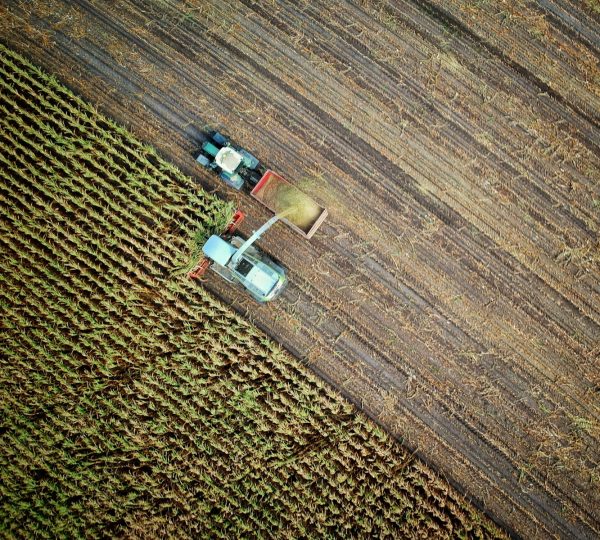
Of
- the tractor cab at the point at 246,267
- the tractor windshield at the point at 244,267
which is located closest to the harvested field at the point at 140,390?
the tractor cab at the point at 246,267

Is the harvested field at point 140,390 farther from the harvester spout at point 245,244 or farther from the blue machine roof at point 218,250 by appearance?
Answer: the harvester spout at point 245,244

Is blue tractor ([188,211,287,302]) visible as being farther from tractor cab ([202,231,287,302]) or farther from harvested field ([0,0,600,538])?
harvested field ([0,0,600,538])

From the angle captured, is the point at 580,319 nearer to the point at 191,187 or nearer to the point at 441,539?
the point at 441,539

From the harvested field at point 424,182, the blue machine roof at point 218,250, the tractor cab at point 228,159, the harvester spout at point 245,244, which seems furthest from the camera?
the harvested field at point 424,182

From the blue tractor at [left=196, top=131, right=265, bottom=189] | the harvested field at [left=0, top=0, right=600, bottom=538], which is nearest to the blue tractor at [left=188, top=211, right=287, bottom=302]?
the harvested field at [left=0, top=0, right=600, bottom=538]

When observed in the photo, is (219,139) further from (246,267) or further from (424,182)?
(424,182)

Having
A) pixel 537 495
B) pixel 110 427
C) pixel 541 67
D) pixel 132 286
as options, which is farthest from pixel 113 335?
pixel 541 67
